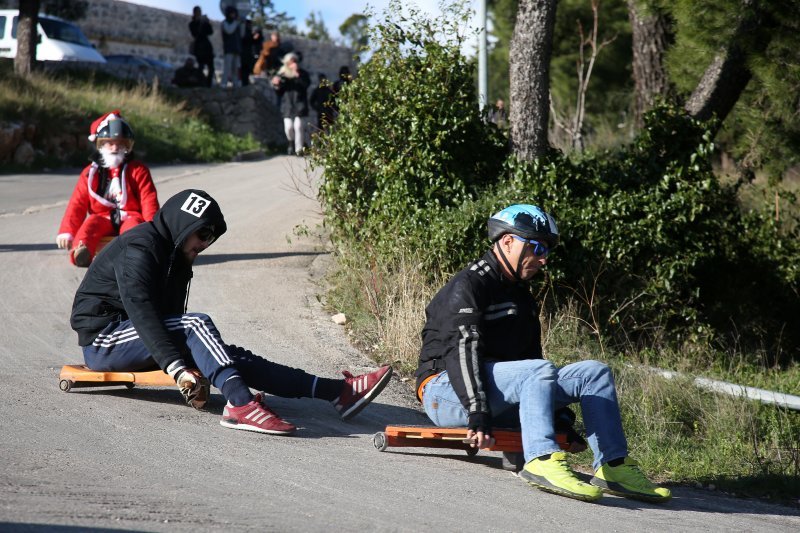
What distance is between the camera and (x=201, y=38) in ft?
83.4

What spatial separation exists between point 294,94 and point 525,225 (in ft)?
57.4

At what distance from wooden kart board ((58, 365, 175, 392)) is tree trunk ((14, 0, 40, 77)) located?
58.4 feet

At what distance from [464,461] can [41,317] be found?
14.4ft

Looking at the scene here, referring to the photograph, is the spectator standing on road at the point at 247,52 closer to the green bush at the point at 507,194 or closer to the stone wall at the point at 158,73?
the stone wall at the point at 158,73

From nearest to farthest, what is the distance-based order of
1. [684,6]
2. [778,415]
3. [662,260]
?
[778,415] → [662,260] → [684,6]

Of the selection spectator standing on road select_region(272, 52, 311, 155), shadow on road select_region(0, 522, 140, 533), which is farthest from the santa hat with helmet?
spectator standing on road select_region(272, 52, 311, 155)

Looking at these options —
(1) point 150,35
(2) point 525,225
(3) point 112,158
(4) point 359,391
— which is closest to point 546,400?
(2) point 525,225

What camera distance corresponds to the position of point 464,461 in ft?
18.5

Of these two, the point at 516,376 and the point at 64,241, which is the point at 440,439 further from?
the point at 64,241

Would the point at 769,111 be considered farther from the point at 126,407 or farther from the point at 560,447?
the point at 126,407

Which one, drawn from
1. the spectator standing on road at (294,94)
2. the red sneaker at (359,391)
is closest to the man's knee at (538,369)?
the red sneaker at (359,391)

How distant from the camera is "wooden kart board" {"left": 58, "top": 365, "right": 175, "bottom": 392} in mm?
5816

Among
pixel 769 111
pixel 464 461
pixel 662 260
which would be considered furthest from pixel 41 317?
pixel 769 111

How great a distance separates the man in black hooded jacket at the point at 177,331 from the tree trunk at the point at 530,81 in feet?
14.7
